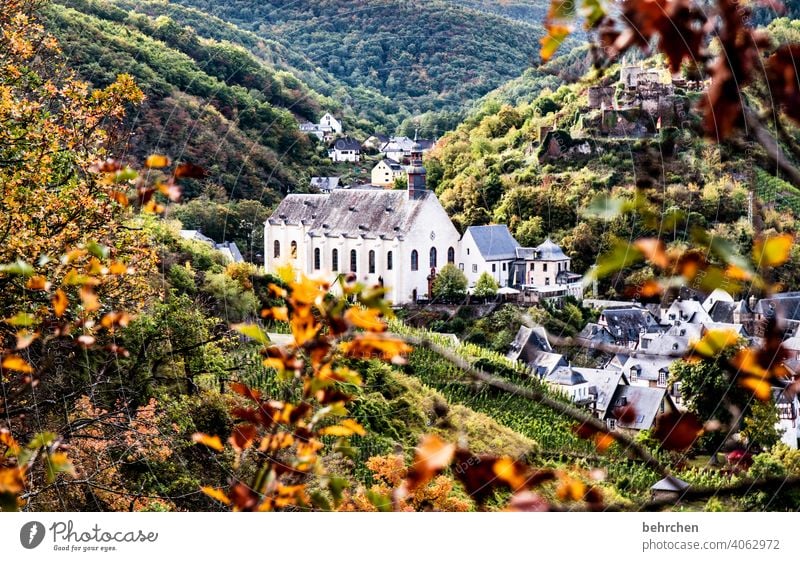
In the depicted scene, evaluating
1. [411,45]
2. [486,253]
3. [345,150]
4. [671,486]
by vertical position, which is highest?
[411,45]

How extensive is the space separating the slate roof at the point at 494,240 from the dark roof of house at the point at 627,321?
42 centimetres

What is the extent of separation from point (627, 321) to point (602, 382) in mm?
235

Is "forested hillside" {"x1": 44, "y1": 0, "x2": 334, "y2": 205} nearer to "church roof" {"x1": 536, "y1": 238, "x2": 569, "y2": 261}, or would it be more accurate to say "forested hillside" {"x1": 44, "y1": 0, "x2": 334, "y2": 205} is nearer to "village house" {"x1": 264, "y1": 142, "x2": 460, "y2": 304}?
"village house" {"x1": 264, "y1": 142, "x2": 460, "y2": 304}

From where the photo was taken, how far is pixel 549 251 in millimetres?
3475

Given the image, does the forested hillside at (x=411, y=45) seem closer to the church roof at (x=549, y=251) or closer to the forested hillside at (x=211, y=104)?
the forested hillside at (x=211, y=104)

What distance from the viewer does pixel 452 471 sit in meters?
4.11

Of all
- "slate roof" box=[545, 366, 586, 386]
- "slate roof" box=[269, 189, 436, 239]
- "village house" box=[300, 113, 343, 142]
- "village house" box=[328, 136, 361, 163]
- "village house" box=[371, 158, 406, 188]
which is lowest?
"slate roof" box=[545, 366, 586, 386]

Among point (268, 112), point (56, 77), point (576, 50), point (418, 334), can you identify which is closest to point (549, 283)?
point (418, 334)

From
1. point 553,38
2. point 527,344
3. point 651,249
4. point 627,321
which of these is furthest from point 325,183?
point 651,249

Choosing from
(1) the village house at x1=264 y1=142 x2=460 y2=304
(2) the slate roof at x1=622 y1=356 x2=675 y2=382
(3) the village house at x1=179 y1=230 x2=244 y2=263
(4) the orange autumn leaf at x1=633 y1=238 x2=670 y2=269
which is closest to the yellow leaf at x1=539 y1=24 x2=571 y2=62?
(4) the orange autumn leaf at x1=633 y1=238 x2=670 y2=269

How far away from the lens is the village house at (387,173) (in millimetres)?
3699

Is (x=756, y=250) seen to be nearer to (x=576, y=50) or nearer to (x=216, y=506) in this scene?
(x=576, y=50)

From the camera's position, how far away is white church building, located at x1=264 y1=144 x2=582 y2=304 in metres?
3.35

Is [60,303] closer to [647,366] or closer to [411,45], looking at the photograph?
[647,366]
